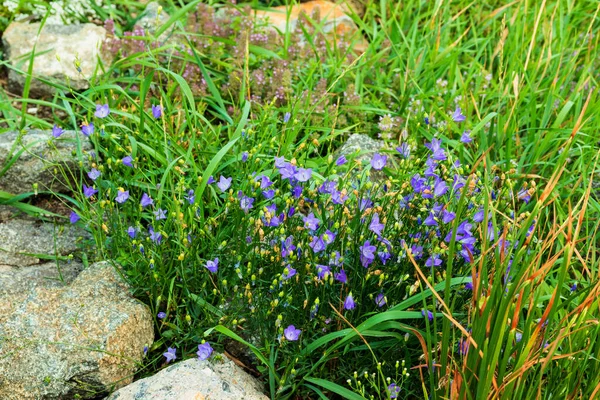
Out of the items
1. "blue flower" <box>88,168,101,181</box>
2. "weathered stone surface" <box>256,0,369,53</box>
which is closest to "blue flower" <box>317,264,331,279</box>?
"blue flower" <box>88,168,101,181</box>

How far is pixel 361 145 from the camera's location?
3.56 metres

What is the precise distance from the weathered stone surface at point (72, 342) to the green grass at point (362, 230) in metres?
0.12

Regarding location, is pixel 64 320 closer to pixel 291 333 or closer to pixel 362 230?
pixel 291 333

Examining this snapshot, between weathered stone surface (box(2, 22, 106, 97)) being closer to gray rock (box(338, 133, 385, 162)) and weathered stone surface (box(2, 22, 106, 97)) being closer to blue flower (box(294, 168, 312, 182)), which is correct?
gray rock (box(338, 133, 385, 162))

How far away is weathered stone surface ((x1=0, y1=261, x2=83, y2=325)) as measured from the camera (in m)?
2.69

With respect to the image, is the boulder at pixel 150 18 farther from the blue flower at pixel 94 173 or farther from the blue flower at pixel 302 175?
the blue flower at pixel 302 175

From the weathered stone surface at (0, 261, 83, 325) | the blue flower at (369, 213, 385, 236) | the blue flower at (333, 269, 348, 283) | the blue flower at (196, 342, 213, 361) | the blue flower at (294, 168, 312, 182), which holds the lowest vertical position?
the weathered stone surface at (0, 261, 83, 325)

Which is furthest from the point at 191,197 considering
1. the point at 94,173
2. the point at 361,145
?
the point at 361,145

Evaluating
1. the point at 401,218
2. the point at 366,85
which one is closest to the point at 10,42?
the point at 366,85

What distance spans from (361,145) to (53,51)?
6.16 feet

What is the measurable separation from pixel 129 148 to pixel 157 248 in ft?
1.59

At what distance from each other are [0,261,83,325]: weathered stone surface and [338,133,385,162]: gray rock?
1.37 m

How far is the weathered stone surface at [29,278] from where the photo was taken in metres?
2.69

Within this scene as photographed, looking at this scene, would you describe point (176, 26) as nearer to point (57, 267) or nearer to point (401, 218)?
point (57, 267)
